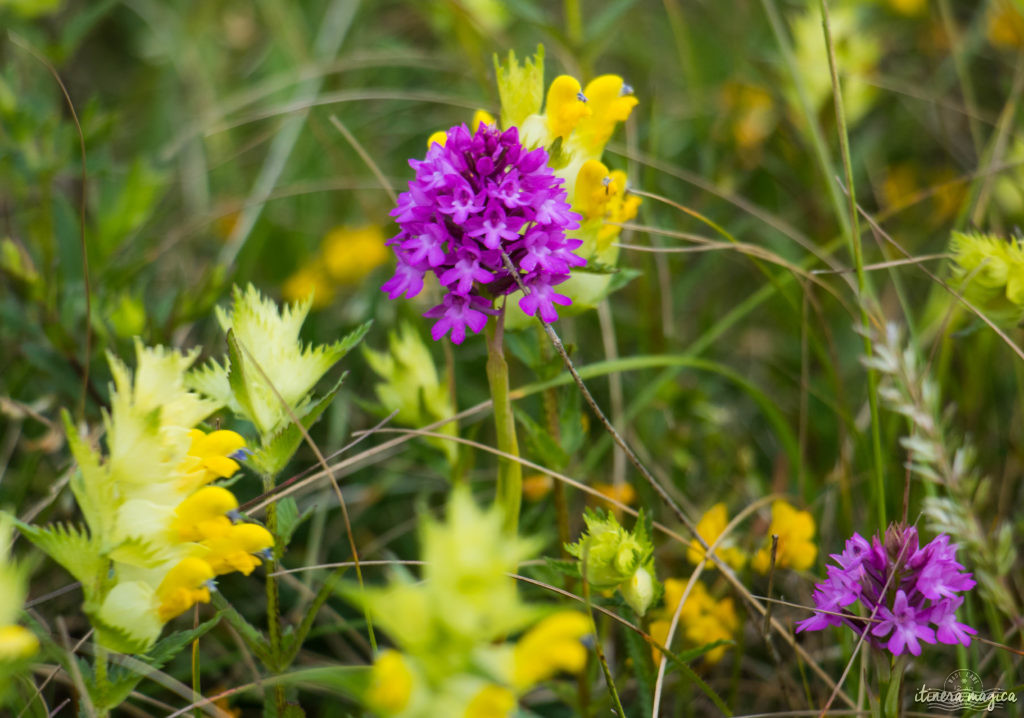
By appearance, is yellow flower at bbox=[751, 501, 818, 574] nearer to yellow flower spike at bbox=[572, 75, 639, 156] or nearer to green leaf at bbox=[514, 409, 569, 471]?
green leaf at bbox=[514, 409, 569, 471]

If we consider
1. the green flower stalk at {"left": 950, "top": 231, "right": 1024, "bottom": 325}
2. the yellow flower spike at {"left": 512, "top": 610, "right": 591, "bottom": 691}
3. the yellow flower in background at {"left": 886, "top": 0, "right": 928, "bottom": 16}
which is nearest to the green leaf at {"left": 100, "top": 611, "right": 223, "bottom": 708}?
the yellow flower spike at {"left": 512, "top": 610, "right": 591, "bottom": 691}

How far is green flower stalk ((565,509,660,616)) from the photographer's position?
0.99 meters

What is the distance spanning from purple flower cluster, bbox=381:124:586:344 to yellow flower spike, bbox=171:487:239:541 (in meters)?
0.28

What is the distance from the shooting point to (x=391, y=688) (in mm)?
618

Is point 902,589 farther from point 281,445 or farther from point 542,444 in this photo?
point 281,445

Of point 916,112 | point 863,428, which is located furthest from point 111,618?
point 916,112

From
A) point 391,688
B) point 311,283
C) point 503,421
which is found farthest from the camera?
point 311,283

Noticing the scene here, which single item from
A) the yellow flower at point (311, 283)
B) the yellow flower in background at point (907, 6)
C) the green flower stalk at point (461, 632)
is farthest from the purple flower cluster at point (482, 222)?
the yellow flower in background at point (907, 6)

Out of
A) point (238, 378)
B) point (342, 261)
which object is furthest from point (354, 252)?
point (238, 378)

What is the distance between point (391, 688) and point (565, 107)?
0.75m

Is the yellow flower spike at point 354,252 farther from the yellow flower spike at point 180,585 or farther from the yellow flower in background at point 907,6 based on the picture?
the yellow flower in background at point 907,6

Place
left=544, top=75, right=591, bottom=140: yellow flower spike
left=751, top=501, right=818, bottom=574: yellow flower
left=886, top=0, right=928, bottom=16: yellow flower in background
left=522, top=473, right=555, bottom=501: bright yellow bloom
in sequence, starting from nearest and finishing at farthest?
1. left=544, top=75, right=591, bottom=140: yellow flower spike
2. left=751, top=501, right=818, bottom=574: yellow flower
3. left=522, top=473, right=555, bottom=501: bright yellow bloom
4. left=886, top=0, right=928, bottom=16: yellow flower in background

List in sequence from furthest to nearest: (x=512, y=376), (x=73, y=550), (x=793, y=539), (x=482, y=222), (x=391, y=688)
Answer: (x=512, y=376) → (x=793, y=539) → (x=482, y=222) → (x=73, y=550) → (x=391, y=688)

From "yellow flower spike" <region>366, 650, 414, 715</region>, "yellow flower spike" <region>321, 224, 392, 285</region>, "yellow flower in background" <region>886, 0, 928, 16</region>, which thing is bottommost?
"yellow flower spike" <region>366, 650, 414, 715</region>
